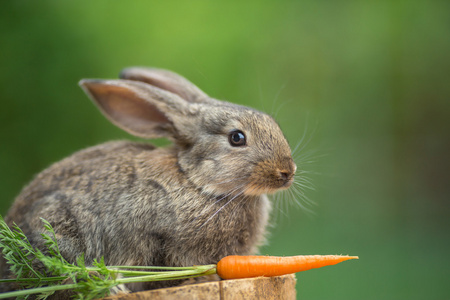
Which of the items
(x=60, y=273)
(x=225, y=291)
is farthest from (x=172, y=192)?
(x=60, y=273)

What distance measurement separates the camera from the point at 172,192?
8.76 feet

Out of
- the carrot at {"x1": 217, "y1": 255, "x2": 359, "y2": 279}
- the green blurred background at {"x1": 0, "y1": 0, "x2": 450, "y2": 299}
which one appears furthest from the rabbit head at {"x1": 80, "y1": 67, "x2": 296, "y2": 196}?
the green blurred background at {"x1": 0, "y1": 0, "x2": 450, "y2": 299}

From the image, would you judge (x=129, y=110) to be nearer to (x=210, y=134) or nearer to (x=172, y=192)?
(x=210, y=134)

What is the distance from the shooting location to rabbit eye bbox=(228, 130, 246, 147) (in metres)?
2.78

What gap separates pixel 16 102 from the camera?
5406mm

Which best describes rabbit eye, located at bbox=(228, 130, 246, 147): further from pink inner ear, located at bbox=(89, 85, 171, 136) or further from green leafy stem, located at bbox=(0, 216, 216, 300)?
green leafy stem, located at bbox=(0, 216, 216, 300)

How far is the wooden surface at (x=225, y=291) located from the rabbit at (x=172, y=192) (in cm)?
33

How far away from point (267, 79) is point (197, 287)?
6.02 metres

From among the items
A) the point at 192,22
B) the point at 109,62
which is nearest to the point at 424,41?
the point at 192,22

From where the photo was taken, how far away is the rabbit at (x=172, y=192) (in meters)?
2.56

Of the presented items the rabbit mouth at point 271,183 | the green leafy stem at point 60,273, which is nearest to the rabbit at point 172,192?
the rabbit mouth at point 271,183

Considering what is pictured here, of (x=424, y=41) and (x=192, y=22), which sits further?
(x=424, y=41)

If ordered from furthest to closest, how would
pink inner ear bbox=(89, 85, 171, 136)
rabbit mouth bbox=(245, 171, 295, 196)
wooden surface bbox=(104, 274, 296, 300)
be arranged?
pink inner ear bbox=(89, 85, 171, 136)
rabbit mouth bbox=(245, 171, 295, 196)
wooden surface bbox=(104, 274, 296, 300)

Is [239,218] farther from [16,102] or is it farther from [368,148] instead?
[368,148]
